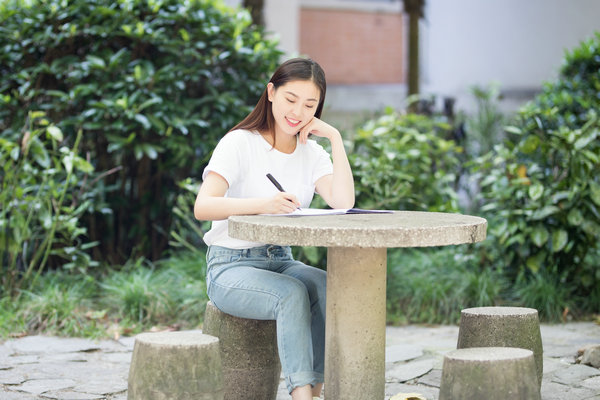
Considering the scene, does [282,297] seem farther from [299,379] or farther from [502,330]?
[502,330]

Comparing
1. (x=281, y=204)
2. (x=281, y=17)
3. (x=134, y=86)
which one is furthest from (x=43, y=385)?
(x=281, y=17)

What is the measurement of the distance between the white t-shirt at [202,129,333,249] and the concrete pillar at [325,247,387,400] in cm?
44

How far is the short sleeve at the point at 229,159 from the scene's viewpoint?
129 inches

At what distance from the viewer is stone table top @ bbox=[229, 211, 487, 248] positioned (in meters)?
2.72

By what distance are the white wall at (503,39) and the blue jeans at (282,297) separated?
7.37 metres

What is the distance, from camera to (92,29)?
5867mm

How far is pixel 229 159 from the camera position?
3320mm

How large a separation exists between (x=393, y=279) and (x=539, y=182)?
1173mm

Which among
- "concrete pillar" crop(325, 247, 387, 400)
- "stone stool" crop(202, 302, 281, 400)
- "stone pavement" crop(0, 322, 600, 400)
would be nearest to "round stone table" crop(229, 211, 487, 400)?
"concrete pillar" crop(325, 247, 387, 400)

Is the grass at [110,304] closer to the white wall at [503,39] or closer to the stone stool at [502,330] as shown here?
the stone stool at [502,330]

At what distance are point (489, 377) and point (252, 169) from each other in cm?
126

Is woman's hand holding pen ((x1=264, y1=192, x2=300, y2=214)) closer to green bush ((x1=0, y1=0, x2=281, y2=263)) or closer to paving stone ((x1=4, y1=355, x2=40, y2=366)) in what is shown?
paving stone ((x1=4, y1=355, x2=40, y2=366))

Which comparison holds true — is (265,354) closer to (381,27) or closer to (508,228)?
(508,228)

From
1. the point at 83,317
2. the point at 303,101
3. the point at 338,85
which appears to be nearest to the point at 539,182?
the point at 303,101
